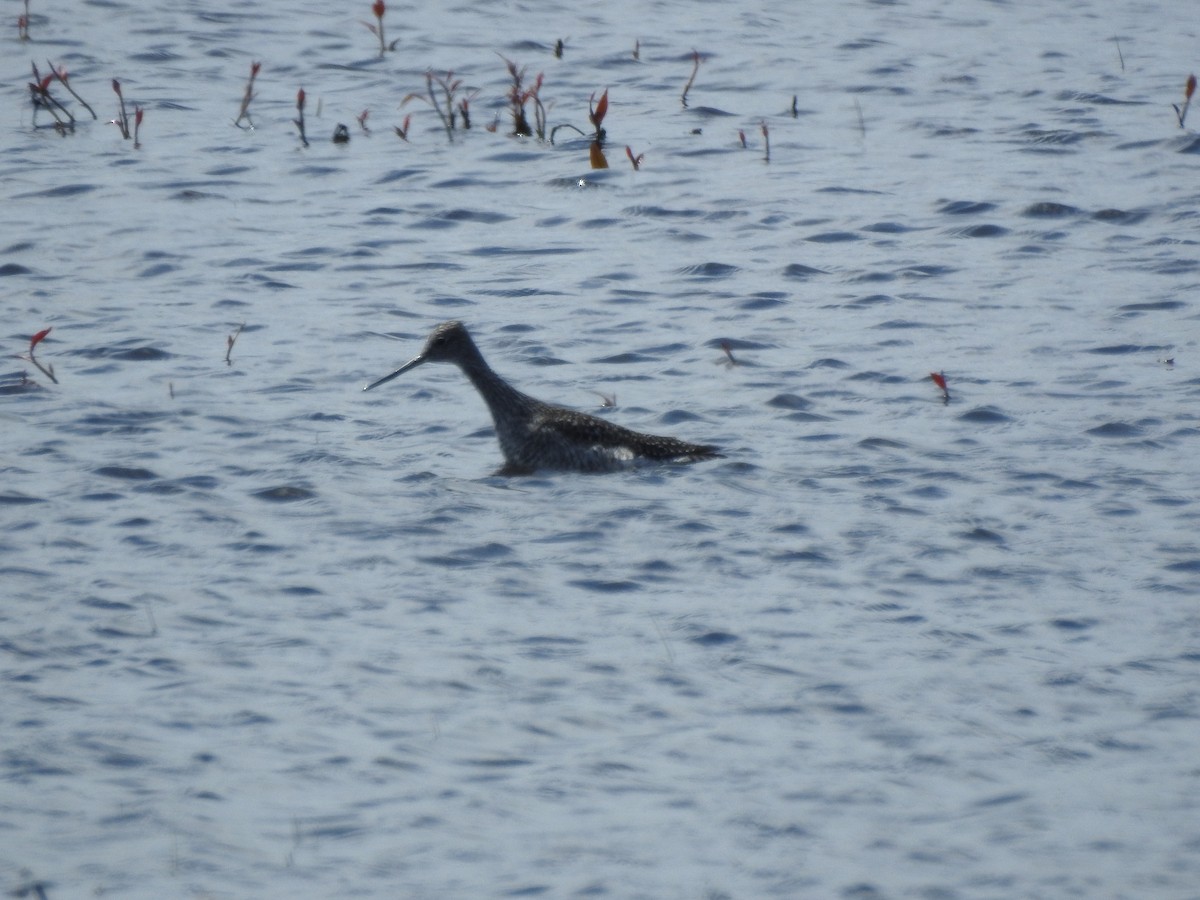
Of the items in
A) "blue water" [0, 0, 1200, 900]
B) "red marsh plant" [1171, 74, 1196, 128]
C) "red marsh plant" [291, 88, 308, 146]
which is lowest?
"blue water" [0, 0, 1200, 900]

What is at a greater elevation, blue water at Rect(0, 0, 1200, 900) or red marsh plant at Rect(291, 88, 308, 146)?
red marsh plant at Rect(291, 88, 308, 146)

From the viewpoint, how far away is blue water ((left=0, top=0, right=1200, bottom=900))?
6566 mm

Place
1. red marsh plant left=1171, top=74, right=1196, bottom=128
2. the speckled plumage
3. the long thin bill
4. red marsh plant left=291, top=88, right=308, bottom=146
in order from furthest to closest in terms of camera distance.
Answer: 1. red marsh plant left=1171, top=74, right=1196, bottom=128
2. red marsh plant left=291, top=88, right=308, bottom=146
3. the long thin bill
4. the speckled plumage

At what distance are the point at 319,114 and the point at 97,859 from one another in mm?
11479

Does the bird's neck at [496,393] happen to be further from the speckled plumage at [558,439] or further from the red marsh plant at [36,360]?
Result: the red marsh plant at [36,360]

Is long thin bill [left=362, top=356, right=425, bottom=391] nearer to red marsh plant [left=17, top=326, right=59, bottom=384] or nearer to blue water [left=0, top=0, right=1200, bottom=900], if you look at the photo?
blue water [left=0, top=0, right=1200, bottom=900]

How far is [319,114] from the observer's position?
16781 mm

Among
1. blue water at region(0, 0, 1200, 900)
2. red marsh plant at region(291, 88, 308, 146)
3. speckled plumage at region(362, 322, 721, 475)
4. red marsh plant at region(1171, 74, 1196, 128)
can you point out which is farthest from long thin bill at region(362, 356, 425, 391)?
red marsh plant at region(1171, 74, 1196, 128)

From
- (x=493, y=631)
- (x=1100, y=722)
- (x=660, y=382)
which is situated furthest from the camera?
(x=660, y=382)

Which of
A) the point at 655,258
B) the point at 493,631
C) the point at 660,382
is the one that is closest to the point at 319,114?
the point at 655,258

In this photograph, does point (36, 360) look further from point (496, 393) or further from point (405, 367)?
point (496, 393)

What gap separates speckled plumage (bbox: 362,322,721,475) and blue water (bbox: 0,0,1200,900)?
0.46ft

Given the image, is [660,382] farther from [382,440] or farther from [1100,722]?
[1100,722]

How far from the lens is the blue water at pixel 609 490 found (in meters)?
6.57
